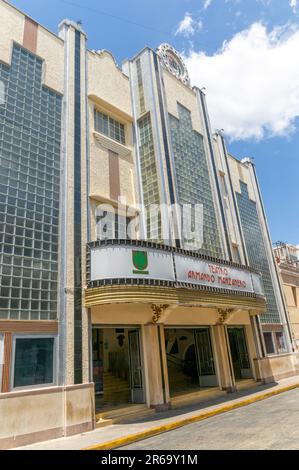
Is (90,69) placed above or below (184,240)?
above

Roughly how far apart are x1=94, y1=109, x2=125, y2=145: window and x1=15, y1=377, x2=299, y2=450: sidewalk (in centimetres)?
1203

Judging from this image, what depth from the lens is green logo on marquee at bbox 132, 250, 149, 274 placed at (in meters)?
11.1

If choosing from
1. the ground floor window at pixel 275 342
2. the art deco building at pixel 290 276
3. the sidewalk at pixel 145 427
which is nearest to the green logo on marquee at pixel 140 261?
the sidewalk at pixel 145 427

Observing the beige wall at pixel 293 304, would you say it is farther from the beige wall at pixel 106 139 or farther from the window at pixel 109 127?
the window at pixel 109 127

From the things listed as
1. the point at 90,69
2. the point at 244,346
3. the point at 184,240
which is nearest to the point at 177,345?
the point at 244,346

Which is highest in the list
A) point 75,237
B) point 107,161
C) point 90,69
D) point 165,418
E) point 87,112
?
point 90,69

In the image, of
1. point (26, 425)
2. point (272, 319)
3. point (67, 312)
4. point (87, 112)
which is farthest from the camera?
point (272, 319)

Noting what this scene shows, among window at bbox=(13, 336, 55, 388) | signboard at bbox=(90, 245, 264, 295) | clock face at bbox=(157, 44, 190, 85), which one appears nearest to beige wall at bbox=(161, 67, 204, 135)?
clock face at bbox=(157, 44, 190, 85)

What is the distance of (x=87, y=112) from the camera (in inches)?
565

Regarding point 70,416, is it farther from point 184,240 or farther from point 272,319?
point 272,319

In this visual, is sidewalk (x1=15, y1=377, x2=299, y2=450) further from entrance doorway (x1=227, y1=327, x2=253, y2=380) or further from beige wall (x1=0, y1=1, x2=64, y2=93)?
beige wall (x1=0, y1=1, x2=64, y2=93)

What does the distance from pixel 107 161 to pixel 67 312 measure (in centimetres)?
713

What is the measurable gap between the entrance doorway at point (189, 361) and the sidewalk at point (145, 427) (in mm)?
1940

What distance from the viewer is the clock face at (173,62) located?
784 inches
